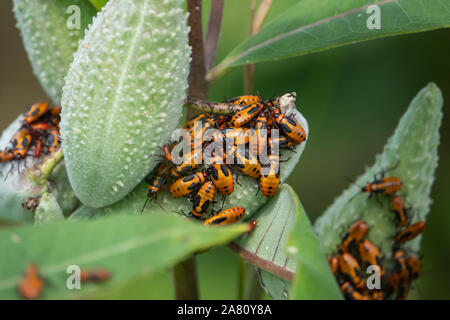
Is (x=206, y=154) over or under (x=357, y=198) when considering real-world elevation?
over

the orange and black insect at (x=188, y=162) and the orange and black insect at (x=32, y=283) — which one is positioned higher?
the orange and black insect at (x=188, y=162)

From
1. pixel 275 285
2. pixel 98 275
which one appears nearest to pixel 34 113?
pixel 275 285

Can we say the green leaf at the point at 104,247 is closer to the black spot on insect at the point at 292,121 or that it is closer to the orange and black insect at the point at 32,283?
the orange and black insect at the point at 32,283

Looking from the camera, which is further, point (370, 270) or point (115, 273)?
point (370, 270)

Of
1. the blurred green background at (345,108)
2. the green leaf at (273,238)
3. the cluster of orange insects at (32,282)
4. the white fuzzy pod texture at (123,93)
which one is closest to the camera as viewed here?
the cluster of orange insects at (32,282)

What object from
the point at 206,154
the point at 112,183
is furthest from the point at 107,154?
the point at 206,154

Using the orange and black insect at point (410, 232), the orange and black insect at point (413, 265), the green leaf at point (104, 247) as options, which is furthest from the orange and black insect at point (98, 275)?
the orange and black insect at point (413, 265)

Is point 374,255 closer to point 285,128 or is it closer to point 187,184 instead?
point 285,128
